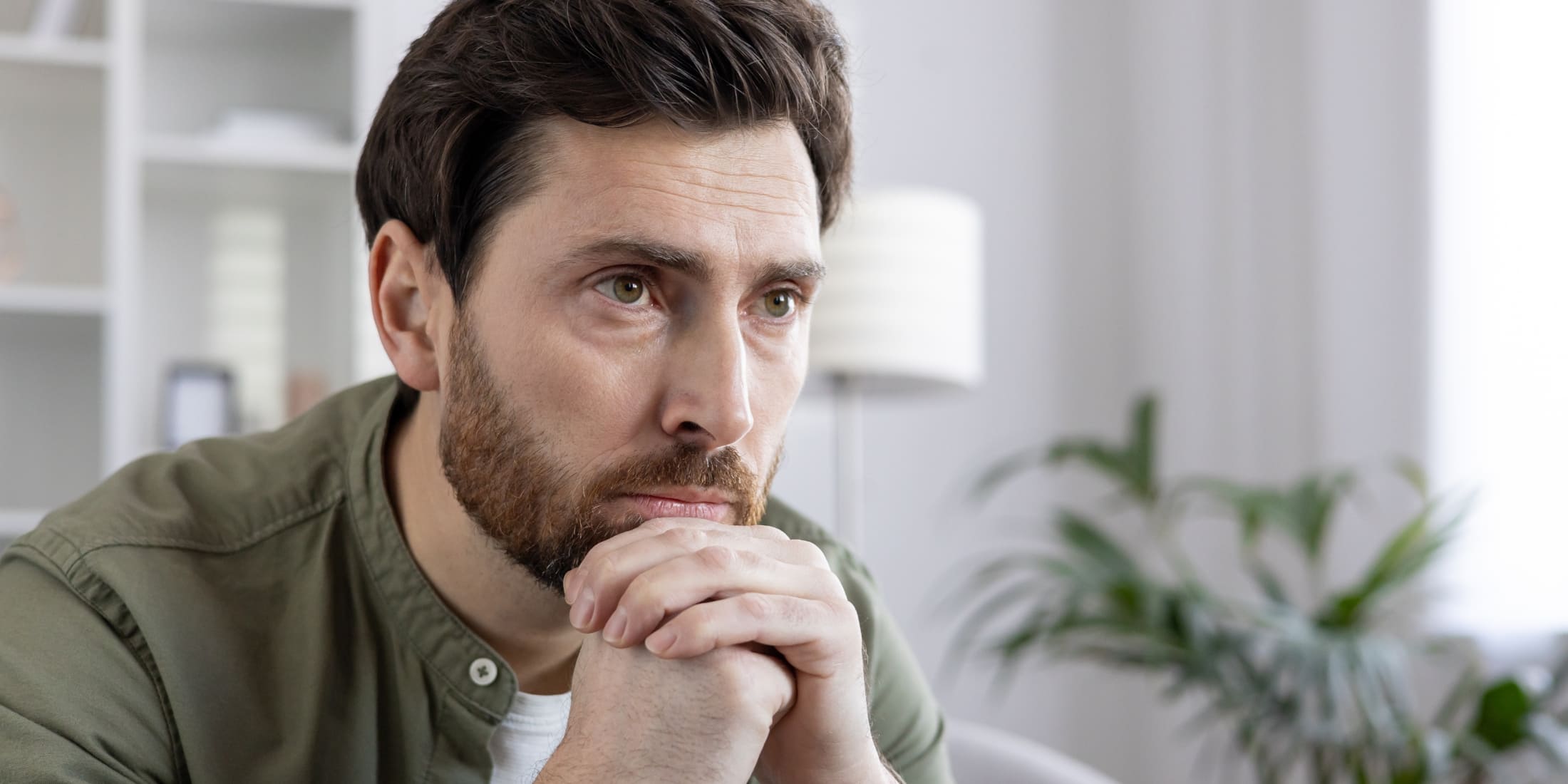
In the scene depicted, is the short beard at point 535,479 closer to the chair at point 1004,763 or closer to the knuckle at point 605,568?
the knuckle at point 605,568

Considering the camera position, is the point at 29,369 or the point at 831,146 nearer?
the point at 831,146

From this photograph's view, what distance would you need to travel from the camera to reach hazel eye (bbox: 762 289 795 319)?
116 centimetres

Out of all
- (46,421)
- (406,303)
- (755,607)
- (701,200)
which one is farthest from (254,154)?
(755,607)

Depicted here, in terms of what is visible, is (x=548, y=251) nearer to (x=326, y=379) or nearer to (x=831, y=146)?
(x=831, y=146)

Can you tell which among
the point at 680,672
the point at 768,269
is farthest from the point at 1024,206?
the point at 680,672

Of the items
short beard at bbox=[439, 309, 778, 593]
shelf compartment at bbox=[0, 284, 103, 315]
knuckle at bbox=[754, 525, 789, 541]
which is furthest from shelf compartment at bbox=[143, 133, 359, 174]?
knuckle at bbox=[754, 525, 789, 541]

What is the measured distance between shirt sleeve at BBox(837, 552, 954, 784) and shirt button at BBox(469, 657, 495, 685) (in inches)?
13.7

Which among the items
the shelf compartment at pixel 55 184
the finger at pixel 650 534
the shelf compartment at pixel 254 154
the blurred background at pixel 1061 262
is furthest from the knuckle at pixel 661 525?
the shelf compartment at pixel 55 184

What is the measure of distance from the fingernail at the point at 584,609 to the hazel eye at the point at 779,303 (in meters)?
0.31

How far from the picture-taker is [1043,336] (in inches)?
136

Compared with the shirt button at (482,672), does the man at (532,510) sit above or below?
above

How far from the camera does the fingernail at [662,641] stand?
94 centimetres

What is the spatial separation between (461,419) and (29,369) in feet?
6.43

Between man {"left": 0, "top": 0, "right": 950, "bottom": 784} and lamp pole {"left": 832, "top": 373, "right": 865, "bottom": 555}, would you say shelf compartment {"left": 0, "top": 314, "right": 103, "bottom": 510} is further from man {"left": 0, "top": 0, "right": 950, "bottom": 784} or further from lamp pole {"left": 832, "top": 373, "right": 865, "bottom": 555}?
man {"left": 0, "top": 0, "right": 950, "bottom": 784}
